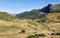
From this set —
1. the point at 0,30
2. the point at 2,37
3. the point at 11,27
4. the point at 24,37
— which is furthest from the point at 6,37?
the point at 11,27

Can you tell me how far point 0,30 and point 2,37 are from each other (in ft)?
25.8

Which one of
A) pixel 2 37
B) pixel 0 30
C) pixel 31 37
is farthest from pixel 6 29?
pixel 31 37

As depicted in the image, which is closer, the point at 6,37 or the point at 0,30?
the point at 6,37

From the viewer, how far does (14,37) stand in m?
30.5

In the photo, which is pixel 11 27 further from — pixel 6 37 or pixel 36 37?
pixel 36 37

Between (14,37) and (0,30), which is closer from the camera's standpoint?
(14,37)

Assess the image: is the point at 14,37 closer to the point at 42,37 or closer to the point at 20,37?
the point at 20,37

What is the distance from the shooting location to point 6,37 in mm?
30906

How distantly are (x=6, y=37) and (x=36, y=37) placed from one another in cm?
534

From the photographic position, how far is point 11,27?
1665 inches

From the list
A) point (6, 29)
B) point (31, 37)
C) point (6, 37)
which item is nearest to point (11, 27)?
point (6, 29)

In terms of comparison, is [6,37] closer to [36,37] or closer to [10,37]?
[10,37]

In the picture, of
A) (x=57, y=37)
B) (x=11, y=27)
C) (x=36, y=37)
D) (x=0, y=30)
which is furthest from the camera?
(x=11, y=27)

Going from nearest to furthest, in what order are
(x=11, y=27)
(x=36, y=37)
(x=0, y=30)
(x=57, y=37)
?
(x=36, y=37), (x=57, y=37), (x=0, y=30), (x=11, y=27)
